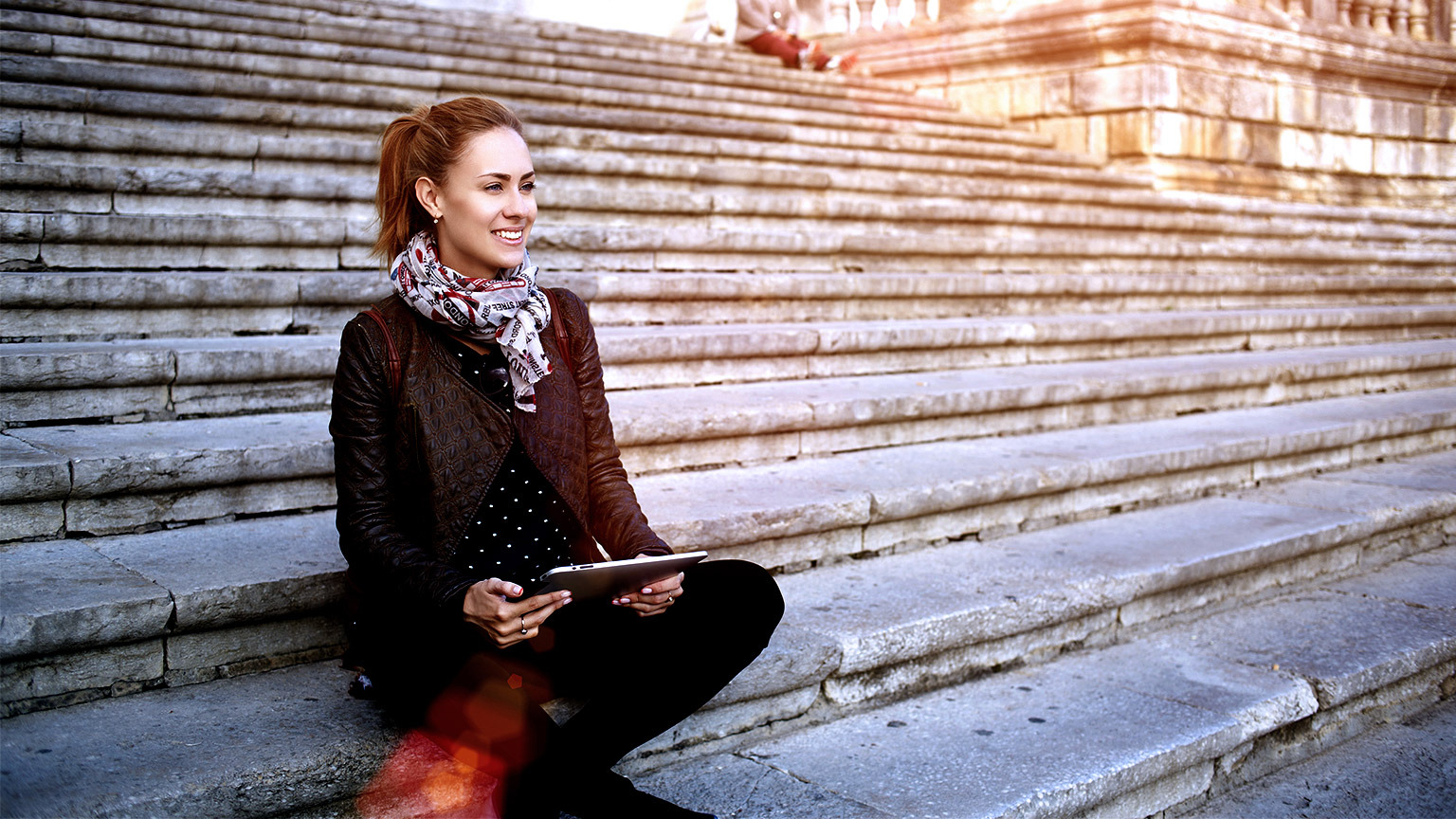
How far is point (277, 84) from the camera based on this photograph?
5871mm

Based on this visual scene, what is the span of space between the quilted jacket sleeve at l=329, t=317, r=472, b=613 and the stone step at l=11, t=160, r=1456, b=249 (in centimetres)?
236

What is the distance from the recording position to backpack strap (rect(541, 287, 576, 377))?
2.60 meters

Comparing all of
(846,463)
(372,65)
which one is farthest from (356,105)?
(846,463)

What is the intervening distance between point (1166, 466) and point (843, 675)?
2.24m

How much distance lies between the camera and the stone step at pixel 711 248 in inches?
162

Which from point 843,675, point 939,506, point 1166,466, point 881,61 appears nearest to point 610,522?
point 843,675

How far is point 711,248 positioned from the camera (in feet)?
18.5

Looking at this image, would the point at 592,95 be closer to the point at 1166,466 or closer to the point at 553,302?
the point at 1166,466

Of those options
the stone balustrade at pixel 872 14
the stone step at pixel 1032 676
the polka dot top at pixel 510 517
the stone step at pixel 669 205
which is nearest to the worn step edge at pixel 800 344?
the stone step at pixel 669 205

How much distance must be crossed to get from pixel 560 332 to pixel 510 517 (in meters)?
0.43

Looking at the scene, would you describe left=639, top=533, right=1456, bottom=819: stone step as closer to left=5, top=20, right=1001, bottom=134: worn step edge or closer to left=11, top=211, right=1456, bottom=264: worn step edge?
left=11, top=211, right=1456, bottom=264: worn step edge

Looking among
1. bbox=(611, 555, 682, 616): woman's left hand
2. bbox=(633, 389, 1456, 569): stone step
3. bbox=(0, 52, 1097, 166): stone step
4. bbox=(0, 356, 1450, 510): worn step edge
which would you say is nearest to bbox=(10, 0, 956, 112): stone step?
bbox=(0, 52, 1097, 166): stone step

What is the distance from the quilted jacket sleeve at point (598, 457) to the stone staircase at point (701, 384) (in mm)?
549

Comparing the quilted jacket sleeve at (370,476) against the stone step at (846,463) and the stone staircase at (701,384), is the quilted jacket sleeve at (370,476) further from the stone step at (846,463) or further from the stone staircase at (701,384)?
the stone step at (846,463)
